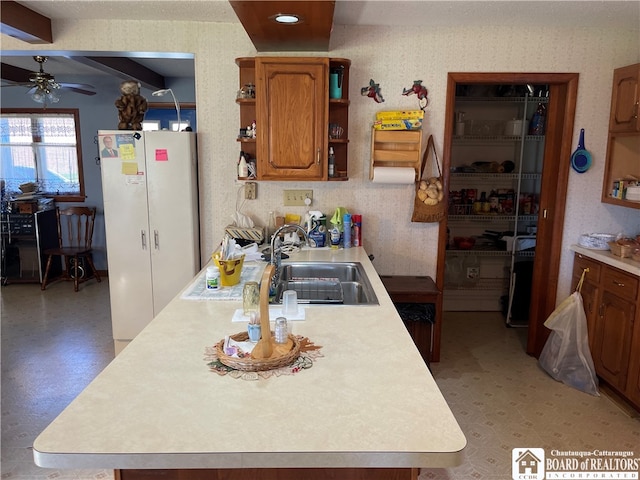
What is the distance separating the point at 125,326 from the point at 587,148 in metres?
3.42

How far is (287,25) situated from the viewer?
2486 mm

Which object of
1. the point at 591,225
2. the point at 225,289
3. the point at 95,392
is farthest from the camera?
the point at 591,225

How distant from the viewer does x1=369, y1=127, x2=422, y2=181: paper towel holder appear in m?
3.09

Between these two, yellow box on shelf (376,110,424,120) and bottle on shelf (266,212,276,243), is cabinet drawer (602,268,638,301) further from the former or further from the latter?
bottle on shelf (266,212,276,243)

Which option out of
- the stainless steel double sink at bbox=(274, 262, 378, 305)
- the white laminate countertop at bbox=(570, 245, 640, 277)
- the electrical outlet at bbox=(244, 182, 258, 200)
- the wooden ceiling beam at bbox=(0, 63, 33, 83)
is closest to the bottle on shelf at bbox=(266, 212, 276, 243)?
the electrical outlet at bbox=(244, 182, 258, 200)

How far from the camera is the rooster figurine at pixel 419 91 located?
3.13m

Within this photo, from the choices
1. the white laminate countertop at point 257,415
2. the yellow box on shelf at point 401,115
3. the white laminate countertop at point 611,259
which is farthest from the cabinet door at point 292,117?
the white laminate countertop at point 611,259

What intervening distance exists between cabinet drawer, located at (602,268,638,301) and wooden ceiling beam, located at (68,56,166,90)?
410 cm

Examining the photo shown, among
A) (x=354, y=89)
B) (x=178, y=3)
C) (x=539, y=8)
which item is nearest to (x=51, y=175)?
(x=178, y=3)

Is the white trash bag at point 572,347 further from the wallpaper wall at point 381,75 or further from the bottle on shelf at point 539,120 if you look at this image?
the bottle on shelf at point 539,120

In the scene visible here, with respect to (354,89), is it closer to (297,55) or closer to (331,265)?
(297,55)

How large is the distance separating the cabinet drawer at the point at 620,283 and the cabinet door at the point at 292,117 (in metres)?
1.83

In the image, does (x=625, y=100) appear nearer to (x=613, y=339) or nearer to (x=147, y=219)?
(x=613, y=339)

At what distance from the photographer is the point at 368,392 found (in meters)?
1.26
